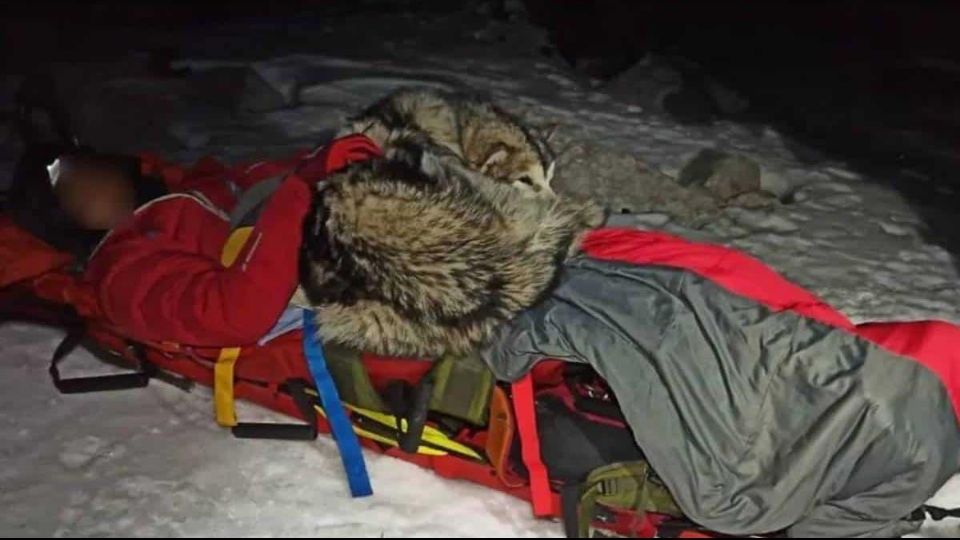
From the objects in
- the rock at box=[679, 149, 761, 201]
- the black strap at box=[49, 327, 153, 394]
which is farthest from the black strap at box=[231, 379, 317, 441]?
the rock at box=[679, 149, 761, 201]

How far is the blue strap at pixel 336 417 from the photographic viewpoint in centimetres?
153

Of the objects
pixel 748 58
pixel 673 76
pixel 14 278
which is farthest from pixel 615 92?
pixel 14 278

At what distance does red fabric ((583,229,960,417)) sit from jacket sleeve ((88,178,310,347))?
47 cm

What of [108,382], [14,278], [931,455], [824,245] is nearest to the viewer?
[931,455]

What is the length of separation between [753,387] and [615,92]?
9.02 ft

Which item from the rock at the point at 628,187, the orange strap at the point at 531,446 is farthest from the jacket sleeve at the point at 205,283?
the rock at the point at 628,187

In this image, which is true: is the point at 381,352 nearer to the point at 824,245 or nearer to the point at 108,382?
the point at 108,382

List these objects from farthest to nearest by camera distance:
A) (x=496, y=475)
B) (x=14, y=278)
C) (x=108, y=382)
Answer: (x=14, y=278) → (x=108, y=382) → (x=496, y=475)

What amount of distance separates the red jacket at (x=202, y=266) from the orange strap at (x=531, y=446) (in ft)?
1.20

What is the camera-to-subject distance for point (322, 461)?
1597 millimetres

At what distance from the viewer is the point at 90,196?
6.11ft

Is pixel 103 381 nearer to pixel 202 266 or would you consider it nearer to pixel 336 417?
pixel 202 266

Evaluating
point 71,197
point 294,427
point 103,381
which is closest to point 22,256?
point 71,197

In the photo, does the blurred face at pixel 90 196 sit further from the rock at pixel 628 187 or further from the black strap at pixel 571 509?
the rock at pixel 628 187
